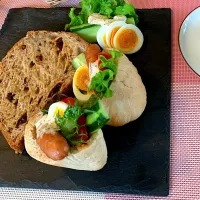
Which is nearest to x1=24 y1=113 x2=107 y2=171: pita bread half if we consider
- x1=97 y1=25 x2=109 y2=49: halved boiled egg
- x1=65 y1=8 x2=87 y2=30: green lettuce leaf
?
x1=97 y1=25 x2=109 y2=49: halved boiled egg

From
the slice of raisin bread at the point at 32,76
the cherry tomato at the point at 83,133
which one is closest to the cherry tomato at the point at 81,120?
the cherry tomato at the point at 83,133

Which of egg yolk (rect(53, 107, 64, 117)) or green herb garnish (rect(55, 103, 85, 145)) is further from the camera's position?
egg yolk (rect(53, 107, 64, 117))

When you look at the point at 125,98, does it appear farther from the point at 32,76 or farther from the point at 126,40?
the point at 32,76

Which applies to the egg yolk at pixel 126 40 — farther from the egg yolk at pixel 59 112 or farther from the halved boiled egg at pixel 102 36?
the egg yolk at pixel 59 112

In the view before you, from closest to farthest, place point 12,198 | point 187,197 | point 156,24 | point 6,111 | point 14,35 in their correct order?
point 187,197 → point 12,198 → point 6,111 → point 156,24 → point 14,35

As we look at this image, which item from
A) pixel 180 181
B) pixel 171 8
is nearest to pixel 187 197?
pixel 180 181

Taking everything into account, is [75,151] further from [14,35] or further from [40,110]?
[14,35]

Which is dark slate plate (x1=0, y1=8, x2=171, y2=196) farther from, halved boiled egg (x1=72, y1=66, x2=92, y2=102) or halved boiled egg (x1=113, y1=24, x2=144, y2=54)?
halved boiled egg (x1=72, y1=66, x2=92, y2=102)
